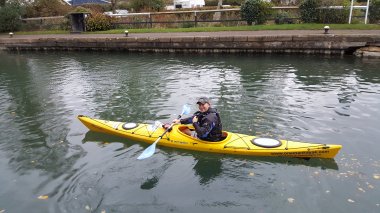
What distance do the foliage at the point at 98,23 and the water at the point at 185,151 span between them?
Answer: 408 inches

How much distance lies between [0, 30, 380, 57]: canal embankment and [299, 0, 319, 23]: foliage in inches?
84.0

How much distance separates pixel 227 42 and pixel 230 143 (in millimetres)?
12651

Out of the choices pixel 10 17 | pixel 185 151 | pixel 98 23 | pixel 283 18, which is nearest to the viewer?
pixel 185 151

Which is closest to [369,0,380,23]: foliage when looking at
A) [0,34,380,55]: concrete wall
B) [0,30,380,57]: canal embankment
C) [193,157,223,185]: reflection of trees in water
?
[0,30,380,57]: canal embankment

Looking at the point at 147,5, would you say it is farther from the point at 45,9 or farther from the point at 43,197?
the point at 43,197

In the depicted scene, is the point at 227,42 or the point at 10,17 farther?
the point at 10,17

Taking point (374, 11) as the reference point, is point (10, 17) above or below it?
below

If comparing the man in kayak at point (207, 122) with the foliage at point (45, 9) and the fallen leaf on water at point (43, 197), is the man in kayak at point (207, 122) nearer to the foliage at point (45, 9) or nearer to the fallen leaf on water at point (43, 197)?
the fallen leaf on water at point (43, 197)

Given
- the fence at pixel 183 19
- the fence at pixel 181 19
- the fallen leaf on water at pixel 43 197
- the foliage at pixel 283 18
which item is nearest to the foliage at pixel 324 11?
the foliage at pixel 283 18

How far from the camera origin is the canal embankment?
17719mm

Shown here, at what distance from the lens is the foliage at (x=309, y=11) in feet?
68.0

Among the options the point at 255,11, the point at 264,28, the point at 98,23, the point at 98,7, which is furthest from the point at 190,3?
the point at 264,28

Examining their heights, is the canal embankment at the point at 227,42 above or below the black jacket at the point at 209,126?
above

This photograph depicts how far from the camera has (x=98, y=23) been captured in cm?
2588
